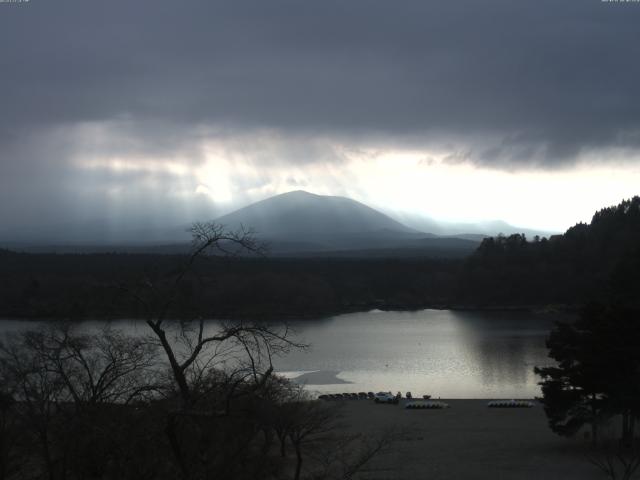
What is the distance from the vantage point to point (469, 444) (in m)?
10.9

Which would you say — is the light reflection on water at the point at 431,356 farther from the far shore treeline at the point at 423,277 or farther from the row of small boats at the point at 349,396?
the far shore treeline at the point at 423,277

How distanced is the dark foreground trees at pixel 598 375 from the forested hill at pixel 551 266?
28.7m

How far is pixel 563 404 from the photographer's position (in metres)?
9.84

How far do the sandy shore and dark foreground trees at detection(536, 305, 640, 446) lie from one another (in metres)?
0.56

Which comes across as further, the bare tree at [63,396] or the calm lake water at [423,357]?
the calm lake water at [423,357]

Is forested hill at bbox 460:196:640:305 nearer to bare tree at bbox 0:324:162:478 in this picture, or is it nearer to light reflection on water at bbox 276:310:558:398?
light reflection on water at bbox 276:310:558:398

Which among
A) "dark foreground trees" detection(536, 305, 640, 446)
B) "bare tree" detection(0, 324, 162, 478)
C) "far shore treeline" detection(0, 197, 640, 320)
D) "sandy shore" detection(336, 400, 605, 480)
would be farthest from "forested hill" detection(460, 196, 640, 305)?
"bare tree" detection(0, 324, 162, 478)

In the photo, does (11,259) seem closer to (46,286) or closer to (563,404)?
(46,286)

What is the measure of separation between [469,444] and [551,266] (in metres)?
33.6

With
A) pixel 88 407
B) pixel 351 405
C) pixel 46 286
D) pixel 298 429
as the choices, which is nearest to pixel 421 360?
pixel 351 405

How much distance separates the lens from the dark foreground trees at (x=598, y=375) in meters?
9.38

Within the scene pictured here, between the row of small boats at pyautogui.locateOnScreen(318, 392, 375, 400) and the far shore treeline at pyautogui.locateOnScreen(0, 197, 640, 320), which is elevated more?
the far shore treeline at pyautogui.locateOnScreen(0, 197, 640, 320)

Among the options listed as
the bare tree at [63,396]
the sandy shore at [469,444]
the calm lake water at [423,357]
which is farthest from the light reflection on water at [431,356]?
the bare tree at [63,396]

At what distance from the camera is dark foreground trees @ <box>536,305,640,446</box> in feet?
30.8
